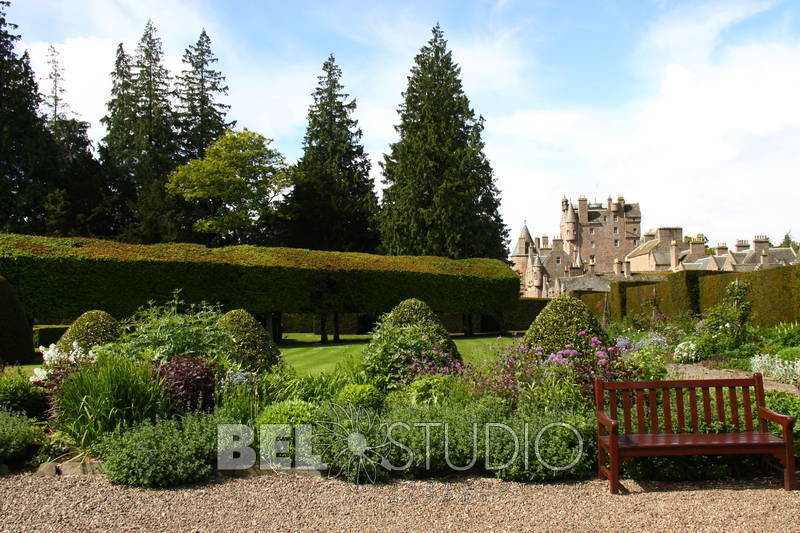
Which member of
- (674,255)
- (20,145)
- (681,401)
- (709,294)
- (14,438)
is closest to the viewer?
(681,401)

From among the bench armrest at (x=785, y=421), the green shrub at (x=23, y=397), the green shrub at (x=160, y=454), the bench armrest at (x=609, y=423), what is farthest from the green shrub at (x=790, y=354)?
the green shrub at (x=23, y=397)

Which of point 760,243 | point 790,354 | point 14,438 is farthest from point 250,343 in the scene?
point 760,243

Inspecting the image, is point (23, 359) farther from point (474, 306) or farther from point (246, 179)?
point (246, 179)

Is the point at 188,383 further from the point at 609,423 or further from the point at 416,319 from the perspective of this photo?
the point at 609,423

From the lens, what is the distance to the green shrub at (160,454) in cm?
532

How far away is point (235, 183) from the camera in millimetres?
33656

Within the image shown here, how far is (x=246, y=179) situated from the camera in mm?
34344

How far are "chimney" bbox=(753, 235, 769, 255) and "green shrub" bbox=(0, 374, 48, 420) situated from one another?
56990mm

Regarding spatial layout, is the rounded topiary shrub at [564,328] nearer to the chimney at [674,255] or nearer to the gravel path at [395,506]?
the gravel path at [395,506]

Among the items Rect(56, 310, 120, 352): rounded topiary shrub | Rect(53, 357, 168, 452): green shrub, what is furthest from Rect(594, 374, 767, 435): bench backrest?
Rect(56, 310, 120, 352): rounded topiary shrub

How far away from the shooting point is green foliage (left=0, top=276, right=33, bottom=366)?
14273 millimetres

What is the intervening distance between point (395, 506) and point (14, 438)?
394cm

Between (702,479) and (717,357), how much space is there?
8.61 metres

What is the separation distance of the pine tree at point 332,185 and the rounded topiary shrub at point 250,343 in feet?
86.2
